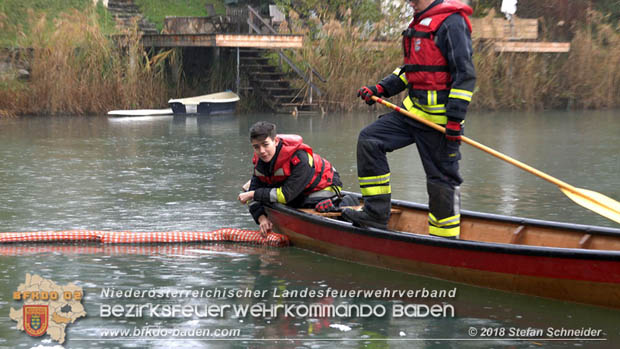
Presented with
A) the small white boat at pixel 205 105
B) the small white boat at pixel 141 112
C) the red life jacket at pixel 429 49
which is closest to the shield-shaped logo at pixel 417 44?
the red life jacket at pixel 429 49

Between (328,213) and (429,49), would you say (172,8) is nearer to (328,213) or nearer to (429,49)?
(328,213)

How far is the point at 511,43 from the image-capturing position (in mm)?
24516

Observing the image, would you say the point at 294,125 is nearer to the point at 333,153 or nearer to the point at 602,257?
the point at 333,153

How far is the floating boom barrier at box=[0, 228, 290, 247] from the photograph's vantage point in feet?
24.9

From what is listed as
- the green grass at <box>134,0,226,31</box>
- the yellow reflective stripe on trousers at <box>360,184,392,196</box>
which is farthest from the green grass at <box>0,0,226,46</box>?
the yellow reflective stripe on trousers at <box>360,184,392,196</box>

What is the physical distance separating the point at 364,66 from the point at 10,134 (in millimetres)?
9488

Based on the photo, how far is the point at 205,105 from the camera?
22.1m

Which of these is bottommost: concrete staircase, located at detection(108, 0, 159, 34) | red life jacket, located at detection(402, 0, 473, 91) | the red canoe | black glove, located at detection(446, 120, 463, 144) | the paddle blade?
the red canoe

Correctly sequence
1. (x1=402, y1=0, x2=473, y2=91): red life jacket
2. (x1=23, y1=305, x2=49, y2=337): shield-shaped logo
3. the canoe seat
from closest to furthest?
1. (x1=23, y1=305, x2=49, y2=337): shield-shaped logo
2. (x1=402, y1=0, x2=473, y2=91): red life jacket
3. the canoe seat

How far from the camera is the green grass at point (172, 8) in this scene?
29.2 m

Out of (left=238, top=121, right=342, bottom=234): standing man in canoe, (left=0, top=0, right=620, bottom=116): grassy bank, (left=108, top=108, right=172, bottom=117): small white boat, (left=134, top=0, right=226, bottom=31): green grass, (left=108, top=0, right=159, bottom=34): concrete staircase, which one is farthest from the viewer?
(left=134, top=0, right=226, bottom=31): green grass

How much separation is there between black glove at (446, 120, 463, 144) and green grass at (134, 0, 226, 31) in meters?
23.5

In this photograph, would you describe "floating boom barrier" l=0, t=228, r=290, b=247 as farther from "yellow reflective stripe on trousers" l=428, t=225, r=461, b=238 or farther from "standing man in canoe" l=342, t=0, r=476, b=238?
"yellow reflective stripe on trousers" l=428, t=225, r=461, b=238

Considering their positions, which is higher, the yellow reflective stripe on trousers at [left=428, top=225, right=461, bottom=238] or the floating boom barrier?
the yellow reflective stripe on trousers at [left=428, top=225, right=461, bottom=238]
